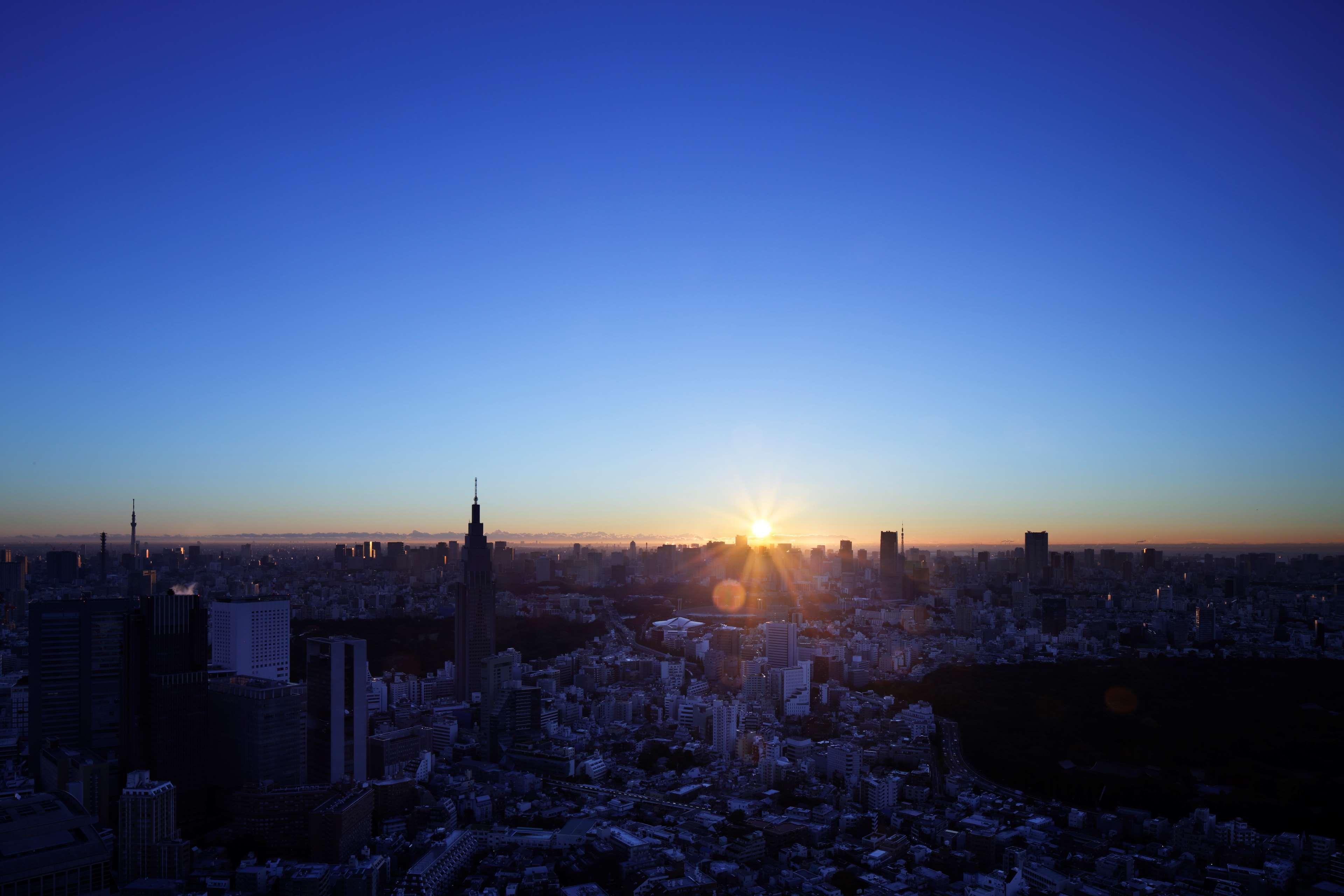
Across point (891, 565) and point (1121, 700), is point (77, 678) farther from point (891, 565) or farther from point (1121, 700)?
point (891, 565)

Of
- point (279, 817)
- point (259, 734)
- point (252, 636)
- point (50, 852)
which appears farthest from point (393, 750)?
point (50, 852)

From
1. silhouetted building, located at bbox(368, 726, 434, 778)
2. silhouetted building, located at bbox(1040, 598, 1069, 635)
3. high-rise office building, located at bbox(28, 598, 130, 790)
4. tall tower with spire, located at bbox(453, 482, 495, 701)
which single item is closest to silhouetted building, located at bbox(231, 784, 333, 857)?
silhouetted building, located at bbox(368, 726, 434, 778)

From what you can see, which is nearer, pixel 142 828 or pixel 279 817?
pixel 142 828

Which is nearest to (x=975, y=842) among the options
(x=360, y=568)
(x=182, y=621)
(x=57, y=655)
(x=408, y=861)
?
(x=408, y=861)

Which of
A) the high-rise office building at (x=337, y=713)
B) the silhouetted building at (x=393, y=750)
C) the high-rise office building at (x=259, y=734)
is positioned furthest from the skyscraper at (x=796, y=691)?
the high-rise office building at (x=259, y=734)

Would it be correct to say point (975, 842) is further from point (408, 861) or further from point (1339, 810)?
point (408, 861)

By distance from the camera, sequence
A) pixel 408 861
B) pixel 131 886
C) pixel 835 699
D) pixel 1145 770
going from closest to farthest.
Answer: pixel 131 886 < pixel 408 861 < pixel 1145 770 < pixel 835 699

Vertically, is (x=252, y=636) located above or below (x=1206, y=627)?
above

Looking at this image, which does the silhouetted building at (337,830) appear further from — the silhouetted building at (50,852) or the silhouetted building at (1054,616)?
the silhouetted building at (1054,616)
